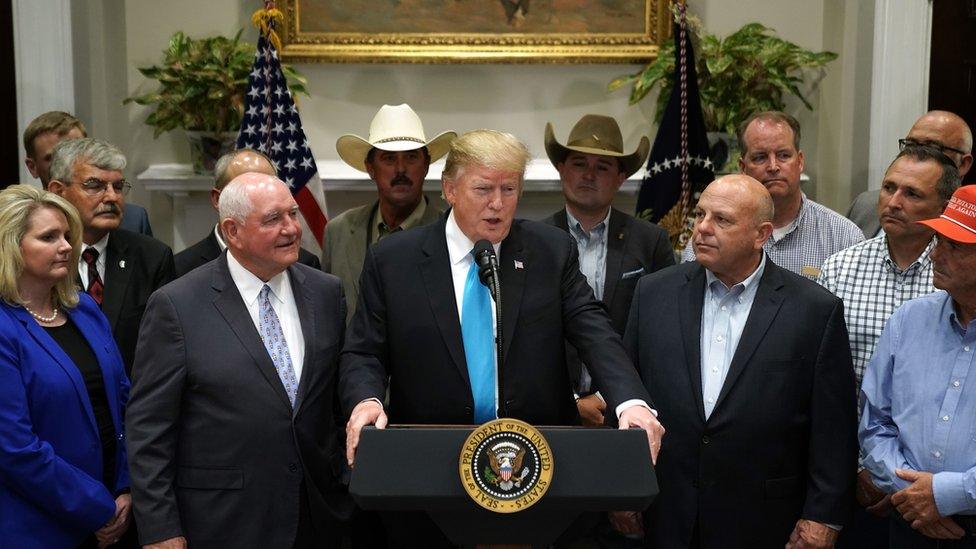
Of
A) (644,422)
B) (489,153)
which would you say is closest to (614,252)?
(489,153)

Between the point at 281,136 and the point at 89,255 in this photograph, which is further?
the point at 281,136

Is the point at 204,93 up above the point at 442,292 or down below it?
above

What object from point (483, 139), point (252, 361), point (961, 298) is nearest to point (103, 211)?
point (252, 361)

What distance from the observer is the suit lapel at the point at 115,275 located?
4062mm

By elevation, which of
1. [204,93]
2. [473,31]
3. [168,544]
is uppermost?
[473,31]

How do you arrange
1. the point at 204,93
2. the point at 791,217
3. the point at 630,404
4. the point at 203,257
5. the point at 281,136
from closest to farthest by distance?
the point at 630,404
the point at 203,257
the point at 791,217
the point at 281,136
the point at 204,93

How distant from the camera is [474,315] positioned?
318 centimetres

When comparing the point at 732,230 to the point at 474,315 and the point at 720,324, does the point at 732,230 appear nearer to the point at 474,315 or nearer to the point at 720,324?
the point at 720,324

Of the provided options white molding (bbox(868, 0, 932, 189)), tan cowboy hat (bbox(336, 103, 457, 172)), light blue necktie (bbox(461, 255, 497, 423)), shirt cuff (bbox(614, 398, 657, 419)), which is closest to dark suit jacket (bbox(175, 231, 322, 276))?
tan cowboy hat (bbox(336, 103, 457, 172))

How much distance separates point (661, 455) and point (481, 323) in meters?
0.74

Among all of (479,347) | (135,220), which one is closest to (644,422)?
(479,347)

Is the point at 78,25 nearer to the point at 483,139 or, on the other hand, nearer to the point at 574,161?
the point at 574,161

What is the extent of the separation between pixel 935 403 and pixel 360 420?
165 cm

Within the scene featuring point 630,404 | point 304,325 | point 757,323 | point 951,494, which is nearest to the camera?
point 630,404
